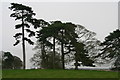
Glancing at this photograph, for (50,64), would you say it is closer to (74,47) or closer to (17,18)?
(74,47)

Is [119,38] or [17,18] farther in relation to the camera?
[119,38]

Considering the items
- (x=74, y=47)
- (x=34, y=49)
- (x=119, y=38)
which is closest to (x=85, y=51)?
(x=74, y=47)

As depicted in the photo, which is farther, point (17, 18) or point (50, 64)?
point (50, 64)

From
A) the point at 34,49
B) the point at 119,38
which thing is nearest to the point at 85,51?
the point at 119,38

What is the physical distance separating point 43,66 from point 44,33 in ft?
22.1

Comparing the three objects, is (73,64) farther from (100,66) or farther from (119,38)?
(119,38)

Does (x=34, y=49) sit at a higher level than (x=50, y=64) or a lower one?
higher

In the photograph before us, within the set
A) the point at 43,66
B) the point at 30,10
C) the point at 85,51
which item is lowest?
the point at 43,66

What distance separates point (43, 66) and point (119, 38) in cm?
1358

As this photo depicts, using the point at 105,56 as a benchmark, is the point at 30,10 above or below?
above

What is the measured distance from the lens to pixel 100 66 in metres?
36.8

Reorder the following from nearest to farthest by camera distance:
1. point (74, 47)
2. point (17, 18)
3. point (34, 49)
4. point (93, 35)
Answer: point (17, 18), point (74, 47), point (93, 35), point (34, 49)

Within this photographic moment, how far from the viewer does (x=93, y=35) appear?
38219mm

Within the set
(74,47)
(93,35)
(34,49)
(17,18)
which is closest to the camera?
(17,18)
